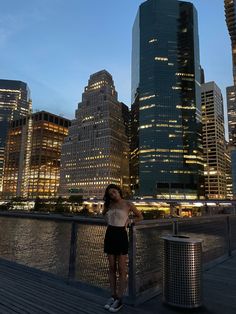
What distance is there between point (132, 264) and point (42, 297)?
6.09 feet

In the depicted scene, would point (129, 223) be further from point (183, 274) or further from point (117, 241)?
point (183, 274)

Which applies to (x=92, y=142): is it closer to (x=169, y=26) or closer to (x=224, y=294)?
(x=169, y=26)

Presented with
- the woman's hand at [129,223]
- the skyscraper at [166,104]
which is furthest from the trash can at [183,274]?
the skyscraper at [166,104]

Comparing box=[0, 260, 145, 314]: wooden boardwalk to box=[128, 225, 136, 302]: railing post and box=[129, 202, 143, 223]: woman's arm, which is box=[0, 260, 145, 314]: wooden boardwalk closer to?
box=[128, 225, 136, 302]: railing post

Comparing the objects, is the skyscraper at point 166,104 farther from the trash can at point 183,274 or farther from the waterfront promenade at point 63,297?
the trash can at point 183,274

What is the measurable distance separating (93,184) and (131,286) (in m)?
182

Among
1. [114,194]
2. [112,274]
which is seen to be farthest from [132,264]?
[114,194]

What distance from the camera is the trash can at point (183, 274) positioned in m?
5.33

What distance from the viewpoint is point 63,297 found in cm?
584

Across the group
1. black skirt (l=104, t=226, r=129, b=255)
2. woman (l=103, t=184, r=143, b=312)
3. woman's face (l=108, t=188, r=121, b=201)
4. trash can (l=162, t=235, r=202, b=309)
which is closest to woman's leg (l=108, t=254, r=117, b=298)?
woman (l=103, t=184, r=143, b=312)

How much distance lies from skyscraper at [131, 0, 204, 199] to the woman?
155 meters

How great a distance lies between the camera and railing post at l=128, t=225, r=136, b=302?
562 cm

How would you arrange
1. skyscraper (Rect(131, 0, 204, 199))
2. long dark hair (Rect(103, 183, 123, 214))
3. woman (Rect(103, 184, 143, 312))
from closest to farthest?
woman (Rect(103, 184, 143, 312)) < long dark hair (Rect(103, 183, 123, 214)) < skyscraper (Rect(131, 0, 204, 199))

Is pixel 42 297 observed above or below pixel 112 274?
below
